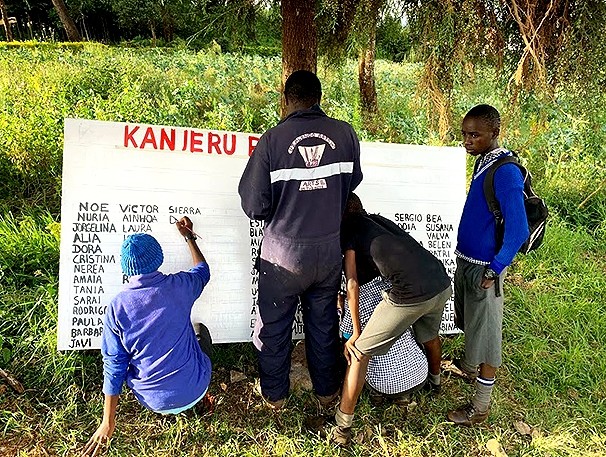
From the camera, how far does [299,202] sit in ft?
8.68

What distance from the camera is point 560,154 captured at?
6684 mm

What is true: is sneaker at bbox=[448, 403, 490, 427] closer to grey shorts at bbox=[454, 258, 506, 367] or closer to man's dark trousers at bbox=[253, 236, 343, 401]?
grey shorts at bbox=[454, 258, 506, 367]

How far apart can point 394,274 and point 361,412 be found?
1115 millimetres

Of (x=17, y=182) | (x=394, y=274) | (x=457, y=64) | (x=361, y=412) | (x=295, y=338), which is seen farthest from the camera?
(x=17, y=182)

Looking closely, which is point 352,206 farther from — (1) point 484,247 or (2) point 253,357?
(2) point 253,357

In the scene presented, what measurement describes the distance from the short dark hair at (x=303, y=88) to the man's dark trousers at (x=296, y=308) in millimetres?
775

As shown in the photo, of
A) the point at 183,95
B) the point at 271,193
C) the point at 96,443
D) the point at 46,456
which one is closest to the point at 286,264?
the point at 271,193

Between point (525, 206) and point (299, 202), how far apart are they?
4.19ft

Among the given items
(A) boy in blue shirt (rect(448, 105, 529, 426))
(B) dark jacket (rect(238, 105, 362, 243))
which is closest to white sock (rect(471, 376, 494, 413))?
(A) boy in blue shirt (rect(448, 105, 529, 426))

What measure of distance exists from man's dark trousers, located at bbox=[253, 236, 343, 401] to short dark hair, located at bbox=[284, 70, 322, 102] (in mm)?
775

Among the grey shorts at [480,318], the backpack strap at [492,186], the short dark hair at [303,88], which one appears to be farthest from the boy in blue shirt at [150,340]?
the backpack strap at [492,186]

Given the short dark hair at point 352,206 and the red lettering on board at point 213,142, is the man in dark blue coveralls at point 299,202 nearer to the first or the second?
the short dark hair at point 352,206

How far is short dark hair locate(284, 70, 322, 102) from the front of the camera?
2.63 metres

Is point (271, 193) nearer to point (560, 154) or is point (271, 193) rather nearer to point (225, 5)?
point (225, 5)
